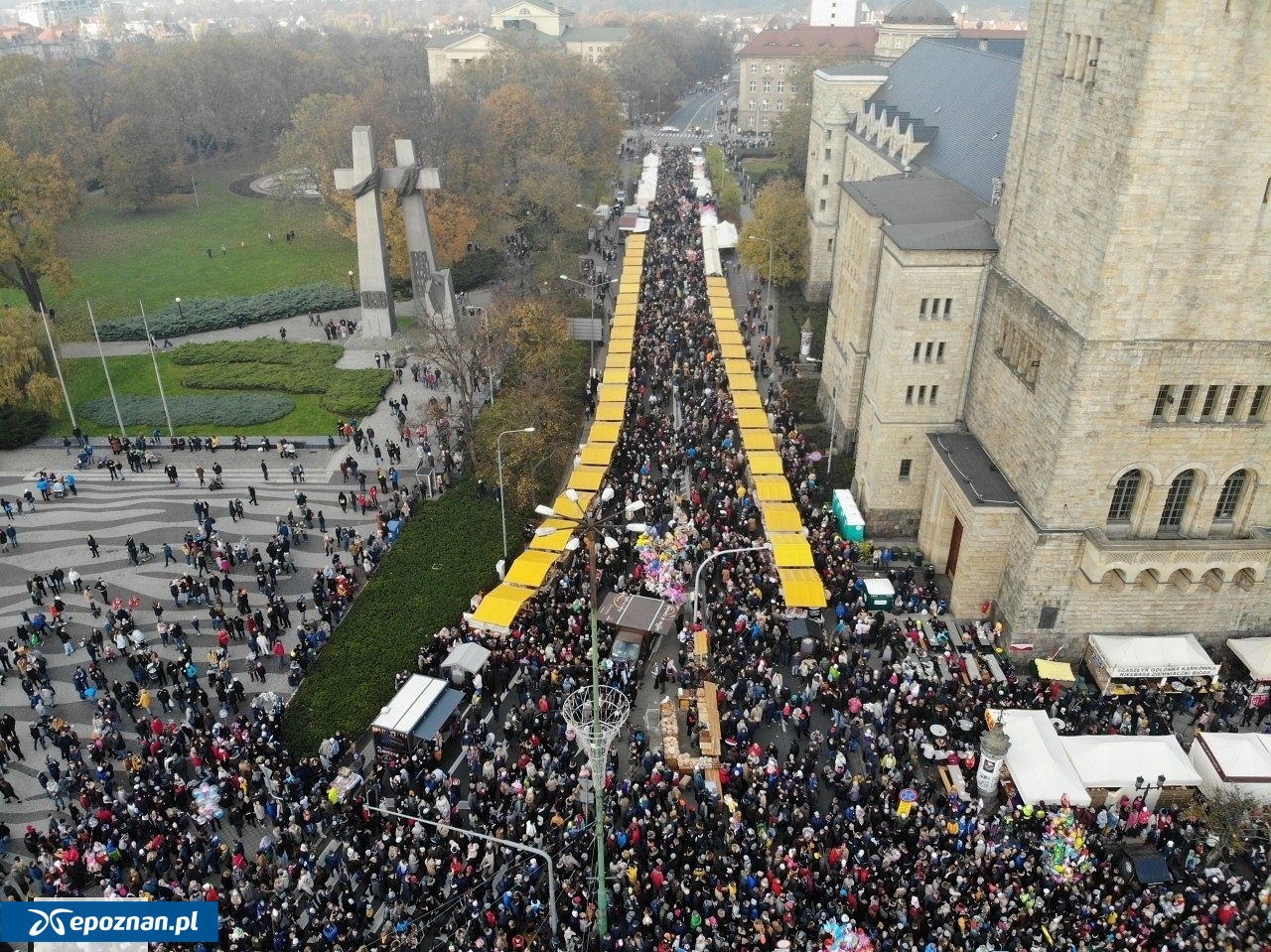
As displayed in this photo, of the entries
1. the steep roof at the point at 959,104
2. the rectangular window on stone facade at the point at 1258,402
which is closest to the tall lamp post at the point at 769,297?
the steep roof at the point at 959,104

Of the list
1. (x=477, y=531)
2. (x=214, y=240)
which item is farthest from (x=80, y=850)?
(x=214, y=240)

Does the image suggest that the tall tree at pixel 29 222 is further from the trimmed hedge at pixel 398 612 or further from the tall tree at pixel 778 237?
the tall tree at pixel 778 237

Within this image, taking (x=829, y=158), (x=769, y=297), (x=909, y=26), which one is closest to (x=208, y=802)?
(x=769, y=297)

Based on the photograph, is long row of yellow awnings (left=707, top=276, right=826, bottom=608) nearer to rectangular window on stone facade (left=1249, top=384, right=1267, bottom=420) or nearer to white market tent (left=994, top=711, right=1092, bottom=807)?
white market tent (left=994, top=711, right=1092, bottom=807)

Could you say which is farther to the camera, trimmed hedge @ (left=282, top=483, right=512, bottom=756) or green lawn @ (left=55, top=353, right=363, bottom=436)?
green lawn @ (left=55, top=353, right=363, bottom=436)

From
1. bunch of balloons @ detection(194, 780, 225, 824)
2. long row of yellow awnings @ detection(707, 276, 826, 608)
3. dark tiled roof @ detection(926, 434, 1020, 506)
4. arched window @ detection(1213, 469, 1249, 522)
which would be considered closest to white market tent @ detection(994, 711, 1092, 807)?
long row of yellow awnings @ detection(707, 276, 826, 608)
